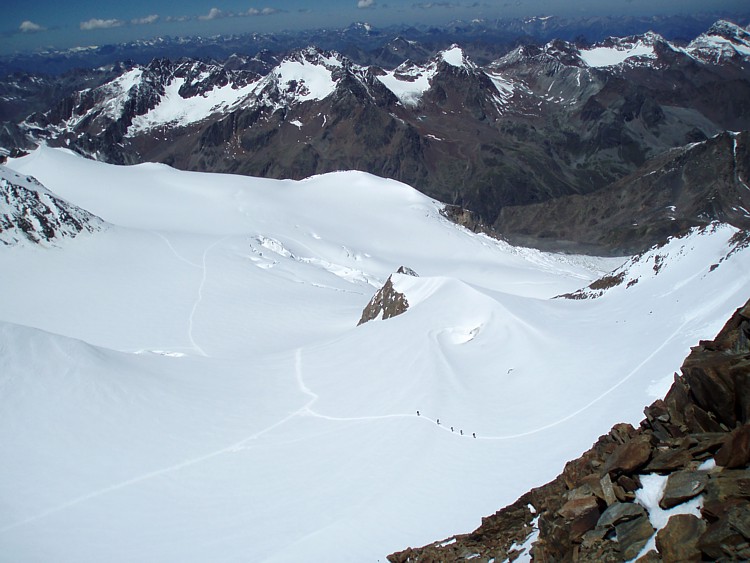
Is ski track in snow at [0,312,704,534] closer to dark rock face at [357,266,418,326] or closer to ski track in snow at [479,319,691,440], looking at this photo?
ski track in snow at [479,319,691,440]

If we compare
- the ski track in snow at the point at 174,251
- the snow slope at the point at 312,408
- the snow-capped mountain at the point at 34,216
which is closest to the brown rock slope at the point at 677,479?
the snow slope at the point at 312,408

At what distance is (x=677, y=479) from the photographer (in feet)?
23.2

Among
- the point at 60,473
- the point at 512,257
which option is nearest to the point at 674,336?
the point at 60,473

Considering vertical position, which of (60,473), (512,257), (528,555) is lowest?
(512,257)

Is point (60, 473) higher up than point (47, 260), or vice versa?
point (60, 473)

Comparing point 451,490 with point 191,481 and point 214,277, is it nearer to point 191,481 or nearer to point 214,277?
point 191,481

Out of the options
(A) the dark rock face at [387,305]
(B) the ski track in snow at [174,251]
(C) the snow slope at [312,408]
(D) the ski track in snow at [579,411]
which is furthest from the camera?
(B) the ski track in snow at [174,251]

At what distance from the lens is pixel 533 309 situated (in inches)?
962

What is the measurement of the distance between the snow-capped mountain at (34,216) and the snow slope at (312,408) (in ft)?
25.8

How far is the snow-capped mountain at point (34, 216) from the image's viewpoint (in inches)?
1598

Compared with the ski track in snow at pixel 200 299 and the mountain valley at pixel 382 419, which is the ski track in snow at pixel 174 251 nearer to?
the ski track in snow at pixel 200 299

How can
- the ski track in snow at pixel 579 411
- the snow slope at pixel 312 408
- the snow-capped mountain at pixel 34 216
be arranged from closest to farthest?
1. the snow slope at pixel 312 408
2. the ski track in snow at pixel 579 411
3. the snow-capped mountain at pixel 34 216

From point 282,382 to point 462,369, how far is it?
7061mm

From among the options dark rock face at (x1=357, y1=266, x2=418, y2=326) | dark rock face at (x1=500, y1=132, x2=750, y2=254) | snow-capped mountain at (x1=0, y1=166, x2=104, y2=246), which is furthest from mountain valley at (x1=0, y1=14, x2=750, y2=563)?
dark rock face at (x1=500, y1=132, x2=750, y2=254)
